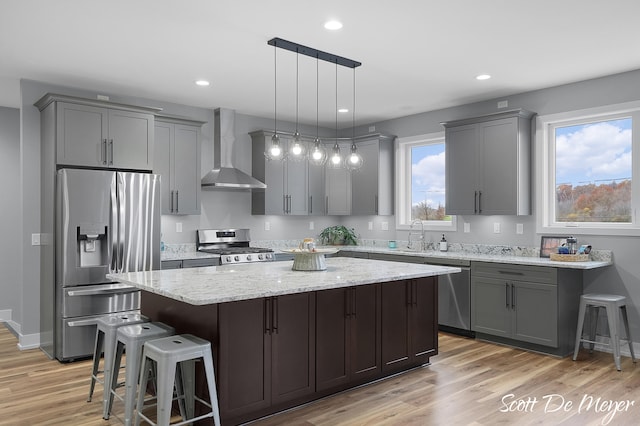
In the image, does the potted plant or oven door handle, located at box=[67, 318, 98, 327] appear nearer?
oven door handle, located at box=[67, 318, 98, 327]

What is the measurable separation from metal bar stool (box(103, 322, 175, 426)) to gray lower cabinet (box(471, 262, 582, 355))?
3234 mm

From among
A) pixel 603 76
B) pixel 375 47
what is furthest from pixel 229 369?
pixel 603 76

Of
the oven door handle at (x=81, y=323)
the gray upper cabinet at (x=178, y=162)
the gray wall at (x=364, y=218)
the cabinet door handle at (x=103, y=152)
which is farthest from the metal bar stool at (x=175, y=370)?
the gray upper cabinet at (x=178, y=162)

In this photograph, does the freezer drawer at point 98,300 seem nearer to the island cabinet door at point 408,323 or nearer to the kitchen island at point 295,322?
the kitchen island at point 295,322

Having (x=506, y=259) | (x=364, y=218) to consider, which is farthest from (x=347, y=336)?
(x=364, y=218)

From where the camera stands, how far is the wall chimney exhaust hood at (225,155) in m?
5.92

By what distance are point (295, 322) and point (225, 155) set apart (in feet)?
11.0

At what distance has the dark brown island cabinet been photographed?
2938mm

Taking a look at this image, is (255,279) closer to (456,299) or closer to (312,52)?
(312,52)

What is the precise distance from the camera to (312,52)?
401 cm

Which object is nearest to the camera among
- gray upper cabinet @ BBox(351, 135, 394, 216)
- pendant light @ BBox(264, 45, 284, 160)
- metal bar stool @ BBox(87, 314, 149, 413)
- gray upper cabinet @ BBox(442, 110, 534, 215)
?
metal bar stool @ BBox(87, 314, 149, 413)

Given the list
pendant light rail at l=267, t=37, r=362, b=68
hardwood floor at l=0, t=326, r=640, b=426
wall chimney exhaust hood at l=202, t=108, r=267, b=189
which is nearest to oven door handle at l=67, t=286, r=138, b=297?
hardwood floor at l=0, t=326, r=640, b=426

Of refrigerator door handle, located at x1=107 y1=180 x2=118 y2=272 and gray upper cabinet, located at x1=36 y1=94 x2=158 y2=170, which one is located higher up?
gray upper cabinet, located at x1=36 y1=94 x2=158 y2=170

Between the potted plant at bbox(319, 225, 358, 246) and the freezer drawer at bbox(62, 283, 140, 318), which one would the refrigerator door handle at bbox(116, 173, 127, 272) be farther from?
the potted plant at bbox(319, 225, 358, 246)
